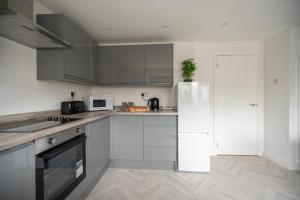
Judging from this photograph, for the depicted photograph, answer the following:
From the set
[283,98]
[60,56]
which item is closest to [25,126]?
[60,56]

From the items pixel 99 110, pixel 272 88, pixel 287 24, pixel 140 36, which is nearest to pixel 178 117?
pixel 99 110

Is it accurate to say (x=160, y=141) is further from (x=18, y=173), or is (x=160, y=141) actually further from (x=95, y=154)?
(x=18, y=173)

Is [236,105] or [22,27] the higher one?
[22,27]

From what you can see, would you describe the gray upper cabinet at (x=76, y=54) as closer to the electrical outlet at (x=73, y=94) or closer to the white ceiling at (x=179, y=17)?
the white ceiling at (x=179, y=17)

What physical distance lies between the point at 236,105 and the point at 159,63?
168 cm

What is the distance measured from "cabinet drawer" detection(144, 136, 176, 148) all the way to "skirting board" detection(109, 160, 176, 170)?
276 millimetres

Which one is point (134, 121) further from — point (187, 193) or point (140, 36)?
point (140, 36)

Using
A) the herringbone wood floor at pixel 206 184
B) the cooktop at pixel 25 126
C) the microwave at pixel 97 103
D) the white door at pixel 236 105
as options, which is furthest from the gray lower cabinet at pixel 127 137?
the white door at pixel 236 105

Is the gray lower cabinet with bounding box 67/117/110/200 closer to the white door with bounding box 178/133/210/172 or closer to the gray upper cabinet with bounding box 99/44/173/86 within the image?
the gray upper cabinet with bounding box 99/44/173/86

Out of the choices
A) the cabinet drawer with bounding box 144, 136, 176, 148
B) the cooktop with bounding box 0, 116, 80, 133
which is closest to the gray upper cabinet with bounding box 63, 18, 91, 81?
the cooktop with bounding box 0, 116, 80, 133

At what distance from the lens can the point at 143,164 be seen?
8.94 feet

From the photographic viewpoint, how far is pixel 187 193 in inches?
79.9

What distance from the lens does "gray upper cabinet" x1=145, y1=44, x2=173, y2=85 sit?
2.99 meters

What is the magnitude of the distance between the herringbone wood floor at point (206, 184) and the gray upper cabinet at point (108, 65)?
1.52 m
